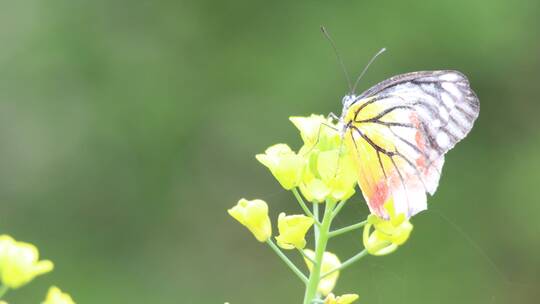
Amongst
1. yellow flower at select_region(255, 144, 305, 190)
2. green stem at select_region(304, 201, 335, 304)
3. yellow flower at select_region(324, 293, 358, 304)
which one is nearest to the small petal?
yellow flower at select_region(255, 144, 305, 190)

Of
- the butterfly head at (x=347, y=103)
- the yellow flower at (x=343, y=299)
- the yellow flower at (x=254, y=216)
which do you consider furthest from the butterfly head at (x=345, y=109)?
the yellow flower at (x=343, y=299)

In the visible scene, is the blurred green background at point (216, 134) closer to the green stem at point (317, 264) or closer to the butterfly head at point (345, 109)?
the butterfly head at point (345, 109)

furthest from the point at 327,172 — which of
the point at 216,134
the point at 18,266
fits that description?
the point at 216,134

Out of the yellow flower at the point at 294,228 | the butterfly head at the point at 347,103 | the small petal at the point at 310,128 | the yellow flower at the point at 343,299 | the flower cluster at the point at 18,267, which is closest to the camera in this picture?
the flower cluster at the point at 18,267

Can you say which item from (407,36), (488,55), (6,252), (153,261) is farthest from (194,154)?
(6,252)

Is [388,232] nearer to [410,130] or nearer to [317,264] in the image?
[317,264]

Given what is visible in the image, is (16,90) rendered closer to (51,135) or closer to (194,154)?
(51,135)

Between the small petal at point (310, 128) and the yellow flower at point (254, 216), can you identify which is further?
the small petal at point (310, 128)
